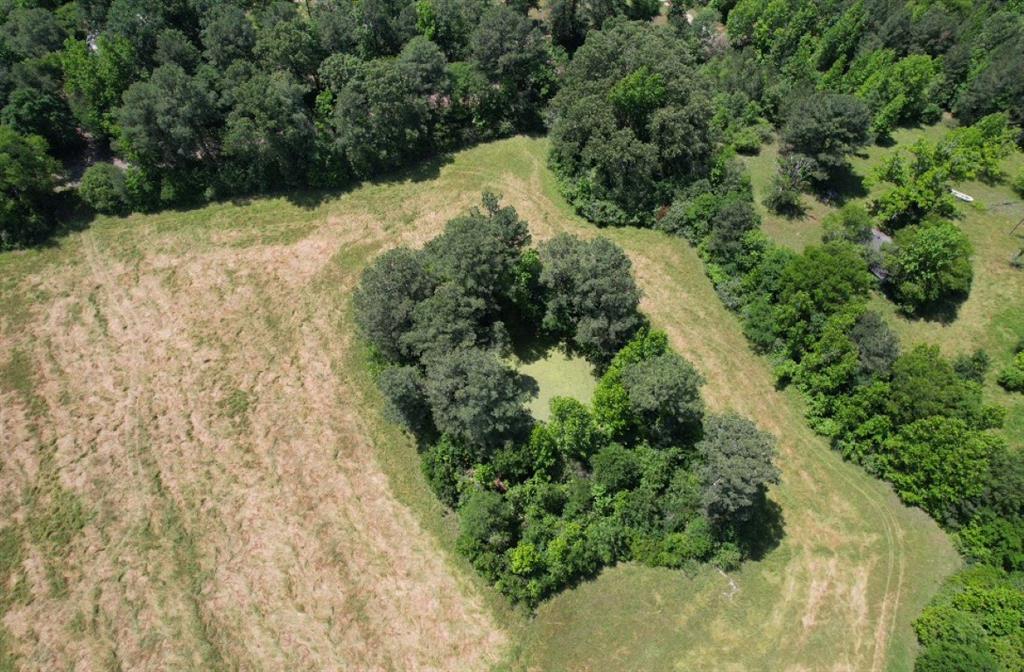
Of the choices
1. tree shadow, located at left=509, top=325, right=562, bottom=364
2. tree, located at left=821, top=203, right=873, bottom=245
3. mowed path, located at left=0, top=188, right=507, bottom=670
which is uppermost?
tree, located at left=821, top=203, right=873, bottom=245

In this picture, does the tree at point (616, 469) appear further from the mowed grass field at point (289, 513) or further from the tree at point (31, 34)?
the tree at point (31, 34)

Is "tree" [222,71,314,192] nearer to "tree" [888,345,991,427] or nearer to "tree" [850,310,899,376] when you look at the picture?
"tree" [850,310,899,376]

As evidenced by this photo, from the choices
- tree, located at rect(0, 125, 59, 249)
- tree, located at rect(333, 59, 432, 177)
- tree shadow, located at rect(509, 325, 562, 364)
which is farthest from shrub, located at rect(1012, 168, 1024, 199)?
tree, located at rect(0, 125, 59, 249)

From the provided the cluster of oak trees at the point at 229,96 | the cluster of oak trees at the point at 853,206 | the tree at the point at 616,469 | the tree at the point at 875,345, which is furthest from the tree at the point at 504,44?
the tree at the point at 616,469

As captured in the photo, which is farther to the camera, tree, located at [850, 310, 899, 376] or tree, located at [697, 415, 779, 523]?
tree, located at [850, 310, 899, 376]

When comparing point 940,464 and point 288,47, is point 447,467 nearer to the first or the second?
point 940,464

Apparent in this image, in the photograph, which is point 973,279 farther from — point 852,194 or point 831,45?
point 831,45
